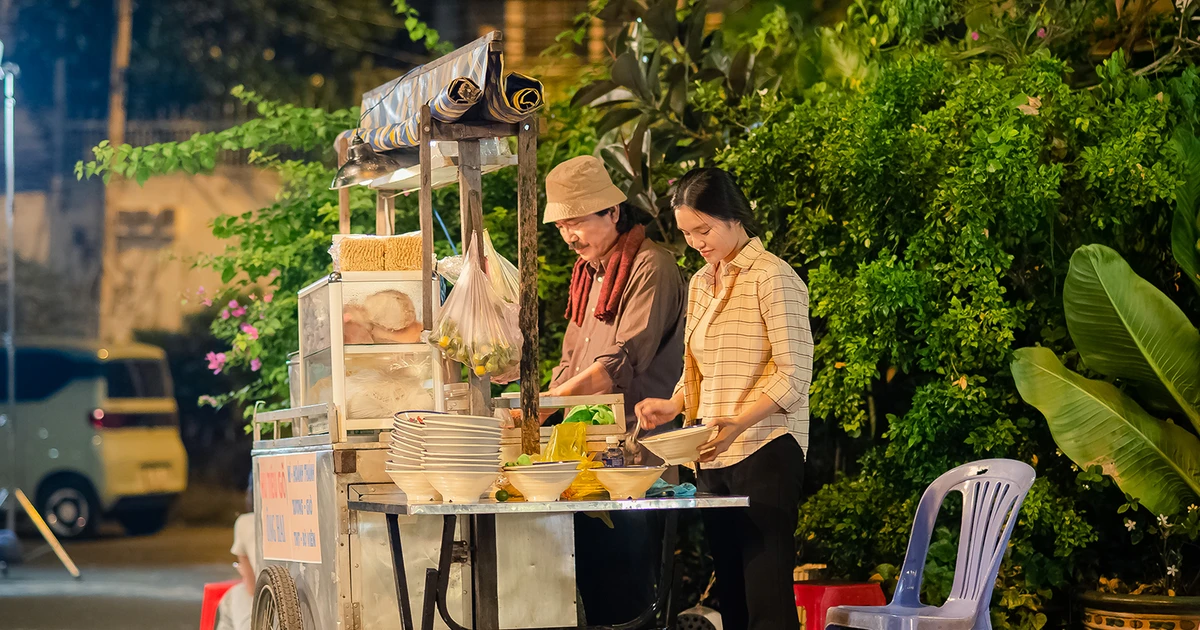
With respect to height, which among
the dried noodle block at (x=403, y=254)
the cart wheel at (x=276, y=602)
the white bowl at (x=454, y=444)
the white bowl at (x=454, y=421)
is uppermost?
the dried noodle block at (x=403, y=254)

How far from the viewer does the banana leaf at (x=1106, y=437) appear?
448 cm

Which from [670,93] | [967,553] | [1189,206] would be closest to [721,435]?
[967,553]

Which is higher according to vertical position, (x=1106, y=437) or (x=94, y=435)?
(x=94, y=435)

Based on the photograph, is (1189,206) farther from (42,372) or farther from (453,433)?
(42,372)

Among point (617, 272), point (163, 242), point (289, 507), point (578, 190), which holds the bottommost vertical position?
point (289, 507)

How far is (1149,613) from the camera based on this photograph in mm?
4488

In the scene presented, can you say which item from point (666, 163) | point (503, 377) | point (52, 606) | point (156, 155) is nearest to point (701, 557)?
point (666, 163)

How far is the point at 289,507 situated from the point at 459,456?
1136 millimetres

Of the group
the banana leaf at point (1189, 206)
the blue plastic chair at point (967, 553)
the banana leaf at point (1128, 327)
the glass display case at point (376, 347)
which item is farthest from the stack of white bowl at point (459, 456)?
the banana leaf at point (1189, 206)

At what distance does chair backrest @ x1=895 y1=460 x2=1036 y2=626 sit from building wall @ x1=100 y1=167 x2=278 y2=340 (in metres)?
4.71

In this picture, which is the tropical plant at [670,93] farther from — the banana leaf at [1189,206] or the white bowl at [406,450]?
the white bowl at [406,450]

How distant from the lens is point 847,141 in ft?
15.5

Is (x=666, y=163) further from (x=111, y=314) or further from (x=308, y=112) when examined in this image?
(x=111, y=314)

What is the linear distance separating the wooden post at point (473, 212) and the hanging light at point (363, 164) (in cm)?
52
